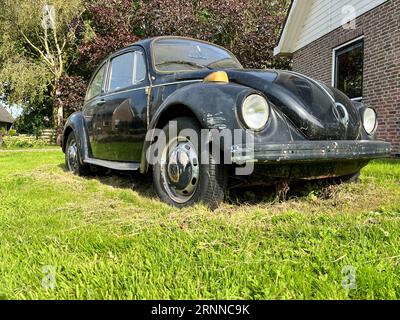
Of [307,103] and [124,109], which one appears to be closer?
[307,103]

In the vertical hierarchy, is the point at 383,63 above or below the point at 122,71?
above

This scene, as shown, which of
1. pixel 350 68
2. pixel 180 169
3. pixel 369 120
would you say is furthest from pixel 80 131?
pixel 350 68

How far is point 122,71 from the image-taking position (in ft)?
15.2

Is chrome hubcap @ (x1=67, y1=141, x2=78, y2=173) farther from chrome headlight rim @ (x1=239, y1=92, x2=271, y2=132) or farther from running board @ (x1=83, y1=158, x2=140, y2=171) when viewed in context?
chrome headlight rim @ (x1=239, y1=92, x2=271, y2=132)

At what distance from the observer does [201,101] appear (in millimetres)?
2971

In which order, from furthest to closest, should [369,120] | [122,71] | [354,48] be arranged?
[354,48]
[122,71]
[369,120]

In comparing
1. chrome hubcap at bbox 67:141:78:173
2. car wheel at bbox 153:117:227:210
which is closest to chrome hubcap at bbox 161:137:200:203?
car wheel at bbox 153:117:227:210

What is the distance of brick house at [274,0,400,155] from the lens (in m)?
8.07

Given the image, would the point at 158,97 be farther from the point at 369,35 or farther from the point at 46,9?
the point at 46,9

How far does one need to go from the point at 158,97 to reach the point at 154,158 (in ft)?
2.06

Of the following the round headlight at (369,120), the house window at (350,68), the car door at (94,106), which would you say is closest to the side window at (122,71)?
the car door at (94,106)

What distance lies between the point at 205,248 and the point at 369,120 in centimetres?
238

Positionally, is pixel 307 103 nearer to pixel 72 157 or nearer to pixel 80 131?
pixel 80 131

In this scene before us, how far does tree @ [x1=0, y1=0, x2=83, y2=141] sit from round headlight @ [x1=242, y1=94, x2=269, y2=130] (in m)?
20.3
